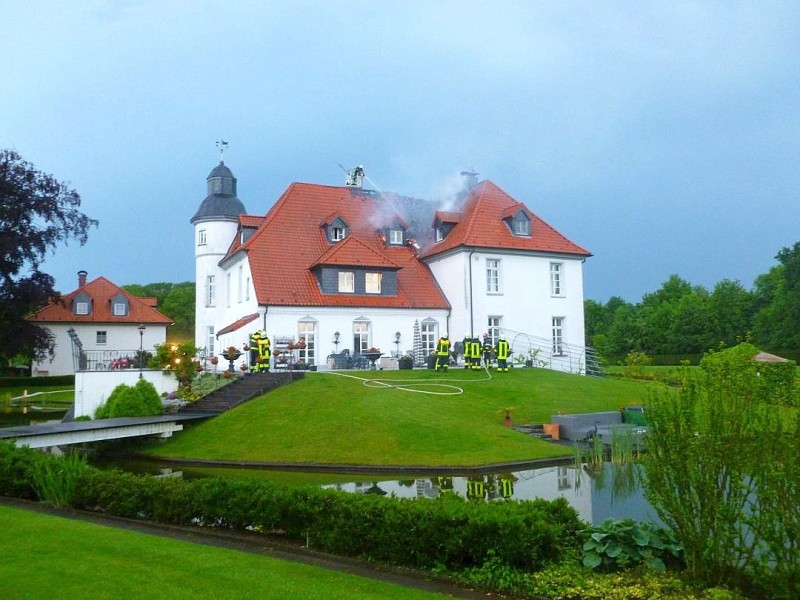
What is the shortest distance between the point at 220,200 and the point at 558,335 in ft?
62.7

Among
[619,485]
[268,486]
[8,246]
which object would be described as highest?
[8,246]

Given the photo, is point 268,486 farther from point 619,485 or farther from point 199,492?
point 619,485

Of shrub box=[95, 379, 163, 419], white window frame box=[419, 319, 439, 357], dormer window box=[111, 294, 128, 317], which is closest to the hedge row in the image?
shrub box=[95, 379, 163, 419]

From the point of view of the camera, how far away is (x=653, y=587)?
654 centimetres

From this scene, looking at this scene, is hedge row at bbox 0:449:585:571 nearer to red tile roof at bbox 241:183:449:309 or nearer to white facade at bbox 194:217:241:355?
red tile roof at bbox 241:183:449:309

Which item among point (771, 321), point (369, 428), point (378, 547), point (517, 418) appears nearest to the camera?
point (378, 547)

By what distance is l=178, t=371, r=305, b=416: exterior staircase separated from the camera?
24875 millimetres

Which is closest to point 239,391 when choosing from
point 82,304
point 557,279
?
point 557,279

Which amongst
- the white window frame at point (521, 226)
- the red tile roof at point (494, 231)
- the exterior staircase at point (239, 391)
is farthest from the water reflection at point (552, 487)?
the white window frame at point (521, 226)

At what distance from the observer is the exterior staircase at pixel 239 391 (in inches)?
979

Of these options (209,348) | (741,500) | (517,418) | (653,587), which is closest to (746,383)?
(741,500)

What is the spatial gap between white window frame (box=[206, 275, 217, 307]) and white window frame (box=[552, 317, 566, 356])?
57.3 feet

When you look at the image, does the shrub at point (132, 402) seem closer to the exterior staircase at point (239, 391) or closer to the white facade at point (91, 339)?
the exterior staircase at point (239, 391)

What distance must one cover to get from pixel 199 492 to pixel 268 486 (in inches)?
42.5
